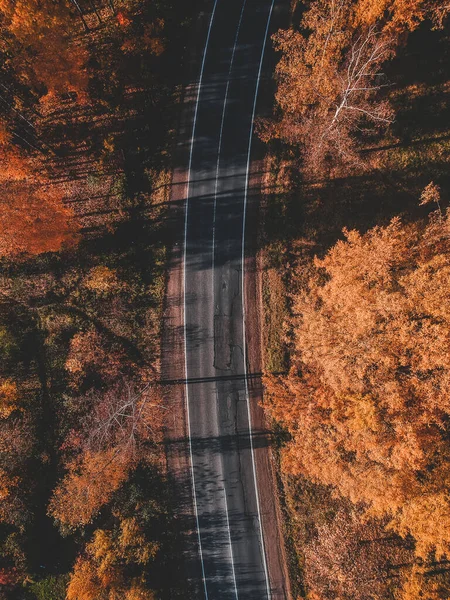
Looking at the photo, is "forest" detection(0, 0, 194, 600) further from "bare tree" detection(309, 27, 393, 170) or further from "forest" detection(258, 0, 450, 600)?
"bare tree" detection(309, 27, 393, 170)

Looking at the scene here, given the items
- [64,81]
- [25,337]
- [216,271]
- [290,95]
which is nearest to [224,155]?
[290,95]

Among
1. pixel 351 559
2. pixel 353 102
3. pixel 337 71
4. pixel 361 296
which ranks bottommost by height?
pixel 351 559

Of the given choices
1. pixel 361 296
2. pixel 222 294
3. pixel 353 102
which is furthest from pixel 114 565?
pixel 353 102

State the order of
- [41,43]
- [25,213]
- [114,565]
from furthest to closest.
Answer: [114,565], [25,213], [41,43]

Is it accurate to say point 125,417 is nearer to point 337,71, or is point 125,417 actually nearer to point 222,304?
point 222,304

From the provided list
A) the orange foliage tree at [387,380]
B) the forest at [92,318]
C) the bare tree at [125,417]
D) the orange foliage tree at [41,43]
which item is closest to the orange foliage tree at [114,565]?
the forest at [92,318]

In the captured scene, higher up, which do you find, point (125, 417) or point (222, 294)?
point (222, 294)
